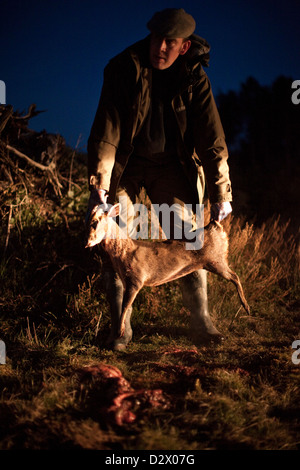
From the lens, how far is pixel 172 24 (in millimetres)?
2521

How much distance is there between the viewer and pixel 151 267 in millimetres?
2496

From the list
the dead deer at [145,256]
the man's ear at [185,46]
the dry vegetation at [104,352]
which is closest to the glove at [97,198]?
the dead deer at [145,256]

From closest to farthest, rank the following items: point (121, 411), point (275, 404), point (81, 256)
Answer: point (121, 411), point (275, 404), point (81, 256)

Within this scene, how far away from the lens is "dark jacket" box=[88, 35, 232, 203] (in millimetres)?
2760

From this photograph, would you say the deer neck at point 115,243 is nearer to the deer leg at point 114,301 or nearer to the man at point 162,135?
the man at point 162,135

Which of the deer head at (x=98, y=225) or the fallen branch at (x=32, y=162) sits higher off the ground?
the fallen branch at (x=32, y=162)

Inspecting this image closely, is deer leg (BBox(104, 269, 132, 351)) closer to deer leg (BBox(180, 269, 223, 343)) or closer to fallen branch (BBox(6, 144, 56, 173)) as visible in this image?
deer leg (BBox(180, 269, 223, 343))

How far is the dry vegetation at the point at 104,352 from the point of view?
1.83 m

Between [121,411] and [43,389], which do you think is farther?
[43,389]

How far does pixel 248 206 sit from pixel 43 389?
7433mm

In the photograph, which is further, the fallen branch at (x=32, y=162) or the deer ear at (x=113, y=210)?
the fallen branch at (x=32, y=162)

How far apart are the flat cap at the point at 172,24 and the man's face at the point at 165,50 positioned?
58 millimetres

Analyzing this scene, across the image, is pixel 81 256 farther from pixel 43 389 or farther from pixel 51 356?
pixel 43 389
